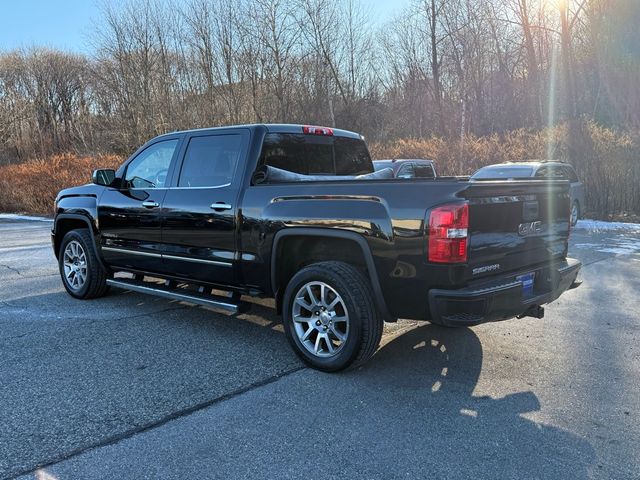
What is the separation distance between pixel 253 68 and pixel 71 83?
81.2 feet

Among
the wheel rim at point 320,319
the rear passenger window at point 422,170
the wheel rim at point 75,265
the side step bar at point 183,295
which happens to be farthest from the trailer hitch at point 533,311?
the rear passenger window at point 422,170

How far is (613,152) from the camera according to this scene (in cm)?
1576

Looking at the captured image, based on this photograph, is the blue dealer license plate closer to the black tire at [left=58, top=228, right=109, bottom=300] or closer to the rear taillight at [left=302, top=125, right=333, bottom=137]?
the rear taillight at [left=302, top=125, right=333, bottom=137]

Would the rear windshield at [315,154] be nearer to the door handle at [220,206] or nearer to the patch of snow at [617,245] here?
the door handle at [220,206]

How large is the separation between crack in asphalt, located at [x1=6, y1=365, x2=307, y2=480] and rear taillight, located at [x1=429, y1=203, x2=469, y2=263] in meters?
1.53

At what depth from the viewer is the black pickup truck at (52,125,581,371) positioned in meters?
3.48

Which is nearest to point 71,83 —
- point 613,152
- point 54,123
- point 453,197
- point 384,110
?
point 54,123

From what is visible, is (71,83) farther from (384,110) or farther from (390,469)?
(390,469)

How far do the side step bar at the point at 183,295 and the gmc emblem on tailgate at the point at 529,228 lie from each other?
239cm

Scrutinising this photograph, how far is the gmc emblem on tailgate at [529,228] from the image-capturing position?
392cm

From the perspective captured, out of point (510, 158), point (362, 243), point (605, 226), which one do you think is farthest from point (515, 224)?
point (510, 158)

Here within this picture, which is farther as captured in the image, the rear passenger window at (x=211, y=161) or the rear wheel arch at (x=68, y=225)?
the rear wheel arch at (x=68, y=225)

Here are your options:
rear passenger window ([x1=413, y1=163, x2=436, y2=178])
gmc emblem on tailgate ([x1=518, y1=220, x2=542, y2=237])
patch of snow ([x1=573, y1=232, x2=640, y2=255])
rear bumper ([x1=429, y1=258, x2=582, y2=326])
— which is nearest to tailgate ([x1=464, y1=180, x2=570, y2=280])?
gmc emblem on tailgate ([x1=518, y1=220, x2=542, y2=237])

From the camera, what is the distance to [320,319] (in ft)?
13.3
